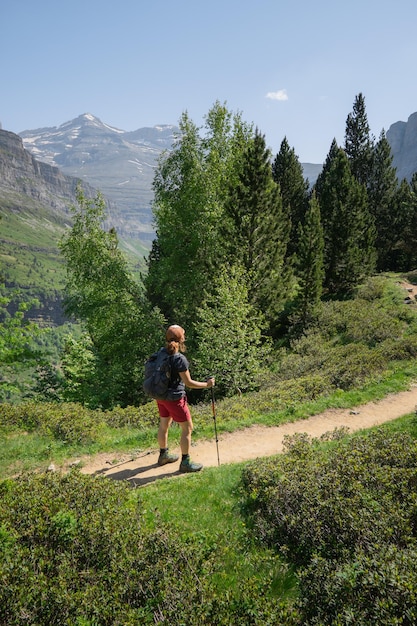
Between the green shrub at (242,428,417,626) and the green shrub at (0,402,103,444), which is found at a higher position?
the green shrub at (242,428,417,626)

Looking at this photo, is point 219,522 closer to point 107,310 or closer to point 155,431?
point 155,431

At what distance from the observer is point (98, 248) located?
27.8m

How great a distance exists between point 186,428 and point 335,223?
104 ft

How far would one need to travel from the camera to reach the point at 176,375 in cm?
780

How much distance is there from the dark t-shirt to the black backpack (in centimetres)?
8

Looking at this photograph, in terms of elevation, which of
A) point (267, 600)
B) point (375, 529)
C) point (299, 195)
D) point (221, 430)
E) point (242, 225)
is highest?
point (299, 195)

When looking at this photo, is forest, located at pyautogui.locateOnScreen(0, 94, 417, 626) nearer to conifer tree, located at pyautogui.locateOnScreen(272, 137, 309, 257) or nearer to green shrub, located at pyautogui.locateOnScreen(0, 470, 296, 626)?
green shrub, located at pyautogui.locateOnScreen(0, 470, 296, 626)

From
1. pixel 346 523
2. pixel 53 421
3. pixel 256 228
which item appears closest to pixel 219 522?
pixel 346 523

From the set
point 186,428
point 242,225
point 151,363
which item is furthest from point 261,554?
point 242,225

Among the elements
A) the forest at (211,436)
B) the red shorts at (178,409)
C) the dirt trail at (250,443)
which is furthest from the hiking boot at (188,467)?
the red shorts at (178,409)

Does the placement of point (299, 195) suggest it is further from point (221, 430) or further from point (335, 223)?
point (221, 430)

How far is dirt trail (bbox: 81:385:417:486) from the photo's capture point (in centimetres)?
862

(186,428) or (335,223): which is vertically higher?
(335,223)

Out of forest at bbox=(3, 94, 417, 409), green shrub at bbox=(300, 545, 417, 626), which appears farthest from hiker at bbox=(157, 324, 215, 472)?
forest at bbox=(3, 94, 417, 409)
